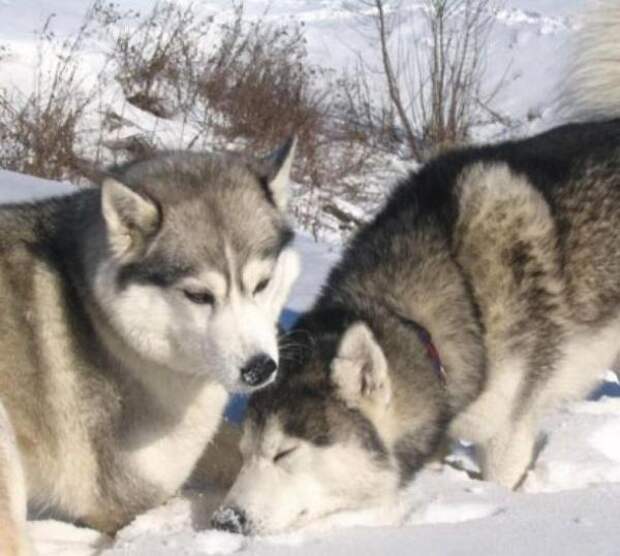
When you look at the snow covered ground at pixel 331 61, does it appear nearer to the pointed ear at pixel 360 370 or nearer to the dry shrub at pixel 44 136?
the dry shrub at pixel 44 136

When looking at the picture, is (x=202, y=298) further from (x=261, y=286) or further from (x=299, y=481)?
(x=299, y=481)

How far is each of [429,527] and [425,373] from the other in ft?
2.38

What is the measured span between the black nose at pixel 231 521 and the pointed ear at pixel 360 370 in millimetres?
559

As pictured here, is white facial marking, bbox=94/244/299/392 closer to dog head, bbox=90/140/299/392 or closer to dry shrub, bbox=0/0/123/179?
dog head, bbox=90/140/299/392

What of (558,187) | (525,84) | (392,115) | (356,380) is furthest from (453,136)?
(356,380)

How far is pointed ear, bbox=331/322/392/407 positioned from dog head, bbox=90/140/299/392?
348mm

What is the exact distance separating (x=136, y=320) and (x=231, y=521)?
0.67 meters

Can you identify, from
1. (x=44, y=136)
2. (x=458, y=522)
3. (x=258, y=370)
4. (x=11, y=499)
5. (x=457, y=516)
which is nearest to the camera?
(x=11, y=499)

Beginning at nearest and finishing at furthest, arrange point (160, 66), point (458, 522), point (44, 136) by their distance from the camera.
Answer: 1. point (458, 522)
2. point (44, 136)
3. point (160, 66)

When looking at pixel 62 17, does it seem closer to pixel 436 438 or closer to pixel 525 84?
pixel 525 84

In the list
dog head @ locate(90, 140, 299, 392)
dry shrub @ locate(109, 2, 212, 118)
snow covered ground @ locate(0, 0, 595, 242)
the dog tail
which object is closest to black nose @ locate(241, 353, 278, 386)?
dog head @ locate(90, 140, 299, 392)

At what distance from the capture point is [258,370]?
3260 millimetres

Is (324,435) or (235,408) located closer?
(324,435)

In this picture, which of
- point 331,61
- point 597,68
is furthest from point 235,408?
point 331,61
